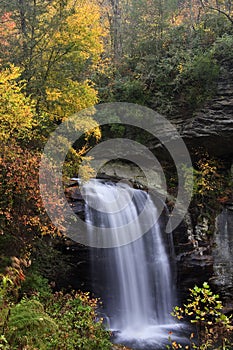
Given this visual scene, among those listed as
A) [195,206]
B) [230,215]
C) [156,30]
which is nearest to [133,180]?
[195,206]

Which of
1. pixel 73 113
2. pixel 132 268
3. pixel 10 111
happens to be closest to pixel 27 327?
pixel 10 111

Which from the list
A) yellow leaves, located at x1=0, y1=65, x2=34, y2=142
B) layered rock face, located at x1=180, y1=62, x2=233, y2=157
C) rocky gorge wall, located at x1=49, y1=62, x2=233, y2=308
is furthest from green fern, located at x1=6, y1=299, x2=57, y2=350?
layered rock face, located at x1=180, y1=62, x2=233, y2=157

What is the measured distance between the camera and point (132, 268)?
10.5 m

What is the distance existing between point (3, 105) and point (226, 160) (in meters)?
10.6

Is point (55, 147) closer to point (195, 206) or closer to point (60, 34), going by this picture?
point (60, 34)

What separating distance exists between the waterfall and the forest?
0.52 m

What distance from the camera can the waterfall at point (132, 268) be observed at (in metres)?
9.78

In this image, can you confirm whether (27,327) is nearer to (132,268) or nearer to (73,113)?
(132,268)

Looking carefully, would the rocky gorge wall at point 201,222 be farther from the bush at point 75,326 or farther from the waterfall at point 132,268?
the bush at point 75,326

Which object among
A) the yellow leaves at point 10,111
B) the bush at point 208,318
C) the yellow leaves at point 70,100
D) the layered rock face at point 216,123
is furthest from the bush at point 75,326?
the layered rock face at point 216,123

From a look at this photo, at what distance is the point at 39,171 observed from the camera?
785cm

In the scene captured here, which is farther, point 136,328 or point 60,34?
point 60,34

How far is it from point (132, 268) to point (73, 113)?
5203mm

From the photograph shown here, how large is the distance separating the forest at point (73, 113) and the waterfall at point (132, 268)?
522 millimetres
